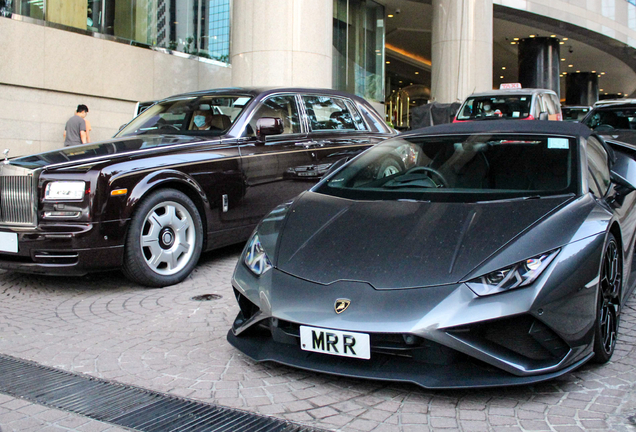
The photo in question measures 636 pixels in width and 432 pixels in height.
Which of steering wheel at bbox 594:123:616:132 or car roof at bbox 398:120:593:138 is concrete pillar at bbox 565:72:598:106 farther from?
car roof at bbox 398:120:593:138

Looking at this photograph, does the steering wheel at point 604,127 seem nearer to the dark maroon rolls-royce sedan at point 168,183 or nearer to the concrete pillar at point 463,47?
the dark maroon rolls-royce sedan at point 168,183

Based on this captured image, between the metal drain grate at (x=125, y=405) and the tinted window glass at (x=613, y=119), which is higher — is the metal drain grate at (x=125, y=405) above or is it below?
below

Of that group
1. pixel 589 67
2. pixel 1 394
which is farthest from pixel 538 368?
pixel 589 67

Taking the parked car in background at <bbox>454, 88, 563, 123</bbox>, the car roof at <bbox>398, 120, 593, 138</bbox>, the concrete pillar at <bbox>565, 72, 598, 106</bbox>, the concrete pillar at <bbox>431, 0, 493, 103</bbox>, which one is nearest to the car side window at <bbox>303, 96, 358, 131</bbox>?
the car roof at <bbox>398, 120, 593, 138</bbox>

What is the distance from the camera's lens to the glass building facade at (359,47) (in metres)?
22.9

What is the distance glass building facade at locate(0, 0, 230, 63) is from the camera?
1382cm

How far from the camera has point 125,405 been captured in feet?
10.1

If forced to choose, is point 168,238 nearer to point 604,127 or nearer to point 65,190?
point 65,190

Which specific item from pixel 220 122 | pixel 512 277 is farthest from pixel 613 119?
pixel 512 277

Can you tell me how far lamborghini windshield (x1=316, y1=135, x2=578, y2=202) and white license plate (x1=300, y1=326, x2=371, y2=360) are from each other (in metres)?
1.18

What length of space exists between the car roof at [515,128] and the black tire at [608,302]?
845 mm

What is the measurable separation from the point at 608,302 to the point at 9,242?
166 inches

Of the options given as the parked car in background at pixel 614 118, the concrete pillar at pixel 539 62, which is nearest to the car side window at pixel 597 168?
the parked car in background at pixel 614 118

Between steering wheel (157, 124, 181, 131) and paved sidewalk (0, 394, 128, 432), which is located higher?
steering wheel (157, 124, 181, 131)
